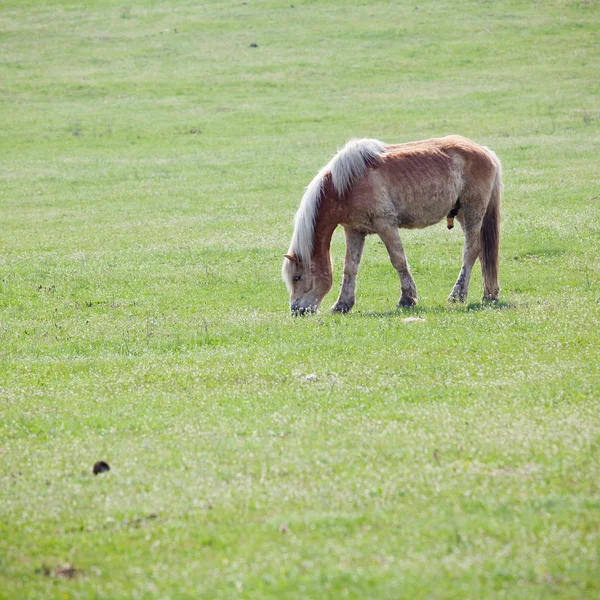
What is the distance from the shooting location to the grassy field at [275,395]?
19.8 feet

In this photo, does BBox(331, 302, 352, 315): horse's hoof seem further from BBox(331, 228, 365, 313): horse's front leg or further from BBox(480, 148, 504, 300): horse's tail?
BBox(480, 148, 504, 300): horse's tail

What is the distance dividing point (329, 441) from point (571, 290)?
8254mm

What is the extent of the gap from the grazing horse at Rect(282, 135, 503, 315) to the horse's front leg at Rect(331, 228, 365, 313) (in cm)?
2

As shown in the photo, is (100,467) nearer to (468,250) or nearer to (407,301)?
(407,301)

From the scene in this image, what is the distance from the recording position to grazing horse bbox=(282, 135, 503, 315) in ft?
47.4

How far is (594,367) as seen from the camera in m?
9.95

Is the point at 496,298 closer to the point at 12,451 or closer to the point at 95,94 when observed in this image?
the point at 12,451

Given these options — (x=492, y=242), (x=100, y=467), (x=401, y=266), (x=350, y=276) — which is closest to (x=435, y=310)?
(x=401, y=266)

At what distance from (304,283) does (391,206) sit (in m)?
1.96

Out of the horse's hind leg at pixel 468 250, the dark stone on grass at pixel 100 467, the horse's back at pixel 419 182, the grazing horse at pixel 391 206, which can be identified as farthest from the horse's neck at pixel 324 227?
the dark stone on grass at pixel 100 467

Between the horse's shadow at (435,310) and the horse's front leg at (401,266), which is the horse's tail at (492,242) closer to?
the horse's shadow at (435,310)

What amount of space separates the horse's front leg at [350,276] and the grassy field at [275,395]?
0.68 metres

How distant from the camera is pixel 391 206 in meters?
14.5

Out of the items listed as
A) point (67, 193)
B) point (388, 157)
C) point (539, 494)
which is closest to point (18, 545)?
point (539, 494)
